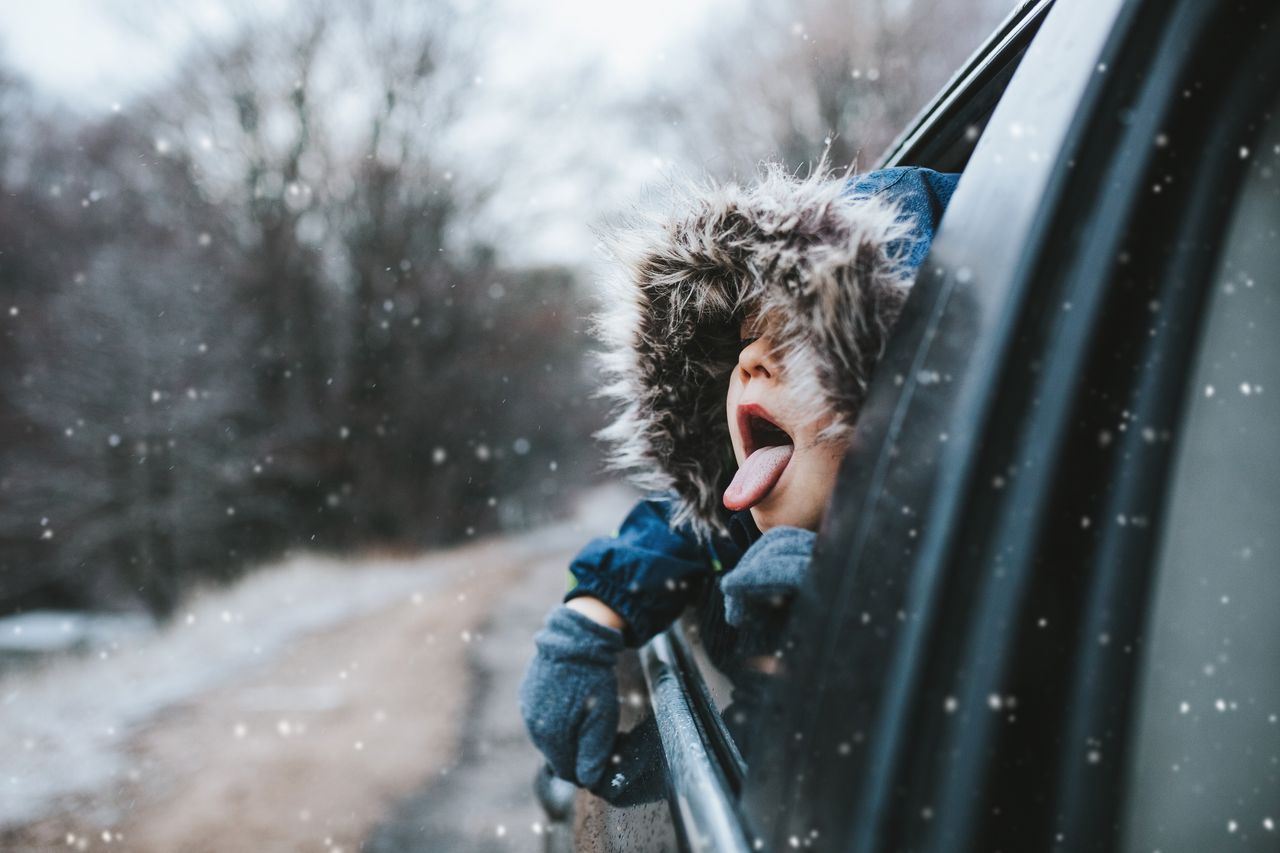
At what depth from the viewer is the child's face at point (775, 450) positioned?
1.11 m

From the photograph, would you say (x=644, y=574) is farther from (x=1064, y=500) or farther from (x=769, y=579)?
(x=1064, y=500)

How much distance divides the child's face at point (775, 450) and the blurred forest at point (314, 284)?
3.96 m

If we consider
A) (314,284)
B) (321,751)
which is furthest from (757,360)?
(314,284)

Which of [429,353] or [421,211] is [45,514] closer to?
[429,353]

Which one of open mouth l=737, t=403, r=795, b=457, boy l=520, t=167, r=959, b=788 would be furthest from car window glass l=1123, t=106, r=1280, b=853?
open mouth l=737, t=403, r=795, b=457

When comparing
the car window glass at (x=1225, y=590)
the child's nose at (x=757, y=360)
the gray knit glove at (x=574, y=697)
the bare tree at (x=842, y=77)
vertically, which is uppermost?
the bare tree at (x=842, y=77)

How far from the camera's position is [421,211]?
54.5 ft

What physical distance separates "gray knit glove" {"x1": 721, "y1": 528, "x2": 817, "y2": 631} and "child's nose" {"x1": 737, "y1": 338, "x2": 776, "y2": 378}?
0.26m

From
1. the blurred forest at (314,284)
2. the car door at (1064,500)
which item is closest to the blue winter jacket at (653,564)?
the car door at (1064,500)

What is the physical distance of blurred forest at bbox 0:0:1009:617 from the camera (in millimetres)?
9688

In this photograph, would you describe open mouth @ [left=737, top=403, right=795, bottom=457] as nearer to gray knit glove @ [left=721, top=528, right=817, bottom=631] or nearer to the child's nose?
the child's nose

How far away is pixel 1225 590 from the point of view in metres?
0.67

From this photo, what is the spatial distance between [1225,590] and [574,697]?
1.05 m

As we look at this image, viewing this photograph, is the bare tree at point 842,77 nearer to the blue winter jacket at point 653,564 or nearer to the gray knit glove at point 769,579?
the blue winter jacket at point 653,564
